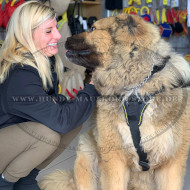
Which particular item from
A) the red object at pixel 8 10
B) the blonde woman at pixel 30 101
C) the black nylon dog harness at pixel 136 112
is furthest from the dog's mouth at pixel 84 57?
the red object at pixel 8 10

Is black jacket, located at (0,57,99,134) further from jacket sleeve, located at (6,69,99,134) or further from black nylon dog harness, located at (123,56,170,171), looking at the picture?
black nylon dog harness, located at (123,56,170,171)

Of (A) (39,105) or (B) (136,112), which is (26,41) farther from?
(B) (136,112)

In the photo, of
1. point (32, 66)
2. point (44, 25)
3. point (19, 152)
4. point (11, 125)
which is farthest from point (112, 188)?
point (44, 25)

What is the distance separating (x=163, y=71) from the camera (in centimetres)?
147

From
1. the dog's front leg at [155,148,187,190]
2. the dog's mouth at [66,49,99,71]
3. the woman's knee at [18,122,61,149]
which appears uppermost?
the dog's mouth at [66,49,99,71]

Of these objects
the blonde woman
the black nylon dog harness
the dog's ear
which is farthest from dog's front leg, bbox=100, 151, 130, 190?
the dog's ear

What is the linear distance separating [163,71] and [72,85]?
1924 mm

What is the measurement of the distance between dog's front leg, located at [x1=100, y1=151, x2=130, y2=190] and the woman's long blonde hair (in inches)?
23.4

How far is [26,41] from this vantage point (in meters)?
1.56

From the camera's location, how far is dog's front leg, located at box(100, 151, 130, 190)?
1.49 m

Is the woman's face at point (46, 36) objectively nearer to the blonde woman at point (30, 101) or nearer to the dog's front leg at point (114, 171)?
the blonde woman at point (30, 101)

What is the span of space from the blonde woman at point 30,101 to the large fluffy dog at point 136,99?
0.17m

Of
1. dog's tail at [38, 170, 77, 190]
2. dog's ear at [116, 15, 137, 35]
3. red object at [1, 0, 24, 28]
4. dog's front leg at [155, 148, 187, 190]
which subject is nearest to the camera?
dog's ear at [116, 15, 137, 35]

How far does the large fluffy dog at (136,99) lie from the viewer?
1.39 meters
